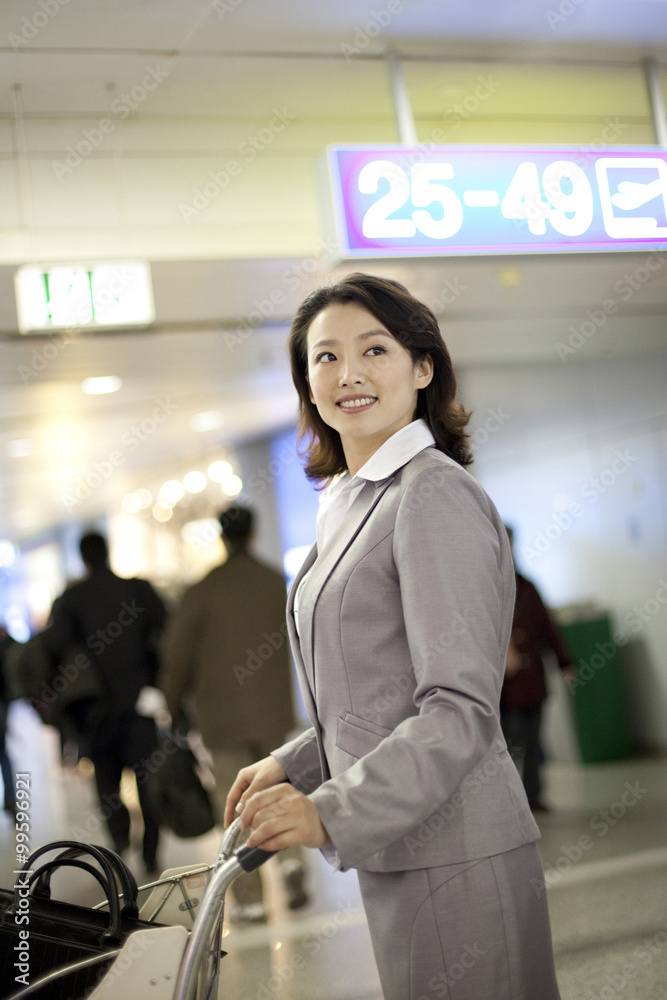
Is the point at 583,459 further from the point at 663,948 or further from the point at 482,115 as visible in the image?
the point at 663,948

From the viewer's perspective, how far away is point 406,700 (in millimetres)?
1307

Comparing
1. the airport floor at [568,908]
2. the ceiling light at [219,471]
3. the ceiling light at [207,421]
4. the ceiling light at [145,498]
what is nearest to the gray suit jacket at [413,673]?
the airport floor at [568,908]

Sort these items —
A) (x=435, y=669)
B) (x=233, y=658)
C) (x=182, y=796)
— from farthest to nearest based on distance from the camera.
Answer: (x=233, y=658) < (x=182, y=796) < (x=435, y=669)

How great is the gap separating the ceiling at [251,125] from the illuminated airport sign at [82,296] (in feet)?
0.75

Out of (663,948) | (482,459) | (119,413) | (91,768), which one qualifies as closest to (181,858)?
(91,768)

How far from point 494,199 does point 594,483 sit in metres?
3.26

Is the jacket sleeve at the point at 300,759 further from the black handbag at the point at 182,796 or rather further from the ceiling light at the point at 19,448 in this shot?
the ceiling light at the point at 19,448

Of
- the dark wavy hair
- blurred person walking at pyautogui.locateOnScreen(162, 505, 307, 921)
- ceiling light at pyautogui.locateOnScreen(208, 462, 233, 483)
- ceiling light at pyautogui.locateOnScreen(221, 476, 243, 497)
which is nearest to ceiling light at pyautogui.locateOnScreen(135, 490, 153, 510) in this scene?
ceiling light at pyautogui.locateOnScreen(208, 462, 233, 483)

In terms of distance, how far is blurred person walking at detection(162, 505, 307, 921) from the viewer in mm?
4461

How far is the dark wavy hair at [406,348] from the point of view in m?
1.50

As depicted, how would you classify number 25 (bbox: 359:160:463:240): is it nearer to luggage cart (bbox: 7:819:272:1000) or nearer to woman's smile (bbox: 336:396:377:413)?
woman's smile (bbox: 336:396:377:413)

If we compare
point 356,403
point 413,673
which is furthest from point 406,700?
point 356,403

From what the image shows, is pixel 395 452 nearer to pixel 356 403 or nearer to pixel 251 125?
pixel 356 403

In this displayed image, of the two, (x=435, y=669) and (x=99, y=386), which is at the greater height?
(x=99, y=386)
